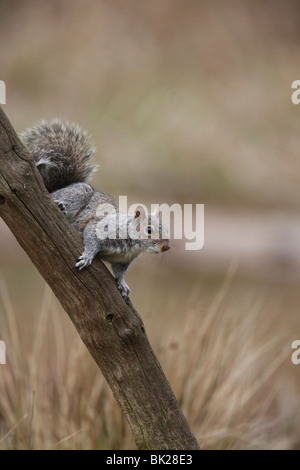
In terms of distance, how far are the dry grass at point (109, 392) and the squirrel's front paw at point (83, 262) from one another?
0.80 metres

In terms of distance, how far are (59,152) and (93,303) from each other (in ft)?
1.27

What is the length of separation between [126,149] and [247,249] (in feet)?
5.81

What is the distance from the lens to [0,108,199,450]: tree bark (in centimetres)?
137

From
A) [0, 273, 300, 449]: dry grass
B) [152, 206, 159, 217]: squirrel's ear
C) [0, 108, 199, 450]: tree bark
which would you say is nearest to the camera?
[0, 108, 199, 450]: tree bark

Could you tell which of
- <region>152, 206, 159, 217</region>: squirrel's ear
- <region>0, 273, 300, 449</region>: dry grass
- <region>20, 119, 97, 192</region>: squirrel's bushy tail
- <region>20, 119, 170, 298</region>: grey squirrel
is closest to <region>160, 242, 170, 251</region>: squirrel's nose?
<region>20, 119, 170, 298</region>: grey squirrel

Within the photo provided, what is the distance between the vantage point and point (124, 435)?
2.17 meters

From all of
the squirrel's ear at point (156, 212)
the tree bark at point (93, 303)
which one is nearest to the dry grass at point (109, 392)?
the tree bark at point (93, 303)

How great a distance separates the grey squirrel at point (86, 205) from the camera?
154 centimetres

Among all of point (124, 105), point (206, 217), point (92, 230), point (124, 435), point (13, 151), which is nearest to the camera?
point (13, 151)

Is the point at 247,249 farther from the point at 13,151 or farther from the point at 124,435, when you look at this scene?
the point at 13,151

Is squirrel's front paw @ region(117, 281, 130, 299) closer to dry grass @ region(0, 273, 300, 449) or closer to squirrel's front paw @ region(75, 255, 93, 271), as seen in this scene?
squirrel's front paw @ region(75, 255, 93, 271)

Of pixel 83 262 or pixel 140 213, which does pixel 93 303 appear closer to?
pixel 83 262

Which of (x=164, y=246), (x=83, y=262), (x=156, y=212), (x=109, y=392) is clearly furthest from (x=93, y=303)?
(x=109, y=392)
